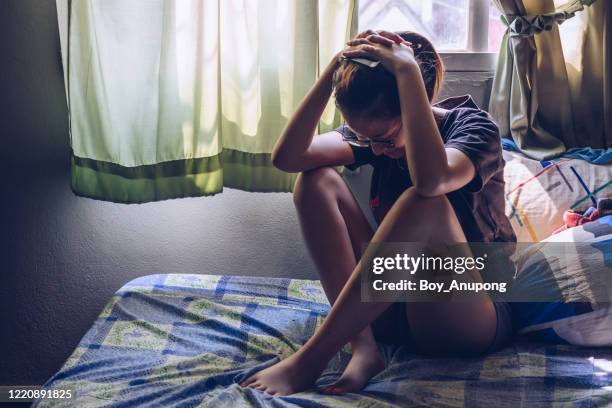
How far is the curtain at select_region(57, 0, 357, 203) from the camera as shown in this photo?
1780 mm

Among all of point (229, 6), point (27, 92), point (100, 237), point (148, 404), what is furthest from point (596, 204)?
point (27, 92)

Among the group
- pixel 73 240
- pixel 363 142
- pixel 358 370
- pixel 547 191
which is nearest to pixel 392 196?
pixel 363 142

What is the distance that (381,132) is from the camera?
131cm

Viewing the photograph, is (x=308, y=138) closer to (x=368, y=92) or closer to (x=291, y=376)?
(x=368, y=92)

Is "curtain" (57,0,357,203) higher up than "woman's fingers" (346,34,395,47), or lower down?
lower down

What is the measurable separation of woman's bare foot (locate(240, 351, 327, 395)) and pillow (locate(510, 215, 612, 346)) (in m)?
0.43

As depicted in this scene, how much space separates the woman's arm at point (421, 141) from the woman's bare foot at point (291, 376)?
0.37 meters

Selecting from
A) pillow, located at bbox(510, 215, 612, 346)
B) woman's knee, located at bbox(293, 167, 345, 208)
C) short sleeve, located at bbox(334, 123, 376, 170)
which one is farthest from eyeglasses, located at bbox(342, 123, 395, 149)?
pillow, located at bbox(510, 215, 612, 346)

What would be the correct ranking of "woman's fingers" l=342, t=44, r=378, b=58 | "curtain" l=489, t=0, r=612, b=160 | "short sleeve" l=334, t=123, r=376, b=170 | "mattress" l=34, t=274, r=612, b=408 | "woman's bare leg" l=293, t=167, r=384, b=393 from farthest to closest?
"curtain" l=489, t=0, r=612, b=160 < "short sleeve" l=334, t=123, r=376, b=170 < "woman's bare leg" l=293, t=167, r=384, b=393 < "woman's fingers" l=342, t=44, r=378, b=58 < "mattress" l=34, t=274, r=612, b=408

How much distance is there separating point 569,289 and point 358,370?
44cm

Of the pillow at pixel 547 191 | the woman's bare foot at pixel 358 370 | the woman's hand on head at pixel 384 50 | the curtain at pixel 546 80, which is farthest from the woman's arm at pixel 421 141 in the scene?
the curtain at pixel 546 80

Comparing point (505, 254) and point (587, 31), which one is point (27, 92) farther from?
point (587, 31)

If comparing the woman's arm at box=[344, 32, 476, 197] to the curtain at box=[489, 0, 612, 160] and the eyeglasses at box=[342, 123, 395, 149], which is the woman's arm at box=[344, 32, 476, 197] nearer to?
the eyeglasses at box=[342, 123, 395, 149]

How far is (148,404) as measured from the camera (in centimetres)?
118
